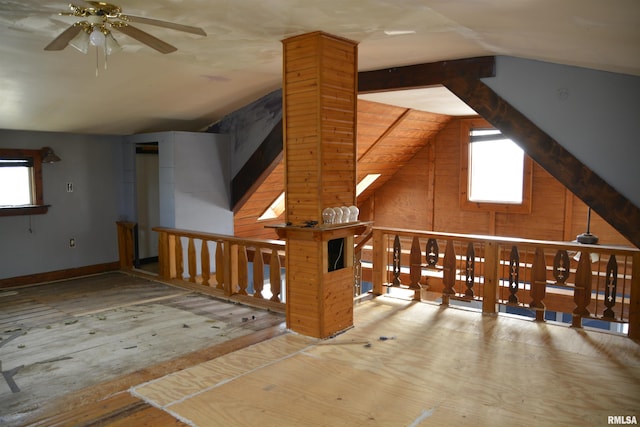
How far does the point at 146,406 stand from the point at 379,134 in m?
5.80

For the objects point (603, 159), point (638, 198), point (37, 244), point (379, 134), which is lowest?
point (37, 244)

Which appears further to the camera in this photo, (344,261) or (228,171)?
(228,171)

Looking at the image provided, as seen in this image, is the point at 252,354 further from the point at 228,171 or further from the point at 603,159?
the point at 228,171

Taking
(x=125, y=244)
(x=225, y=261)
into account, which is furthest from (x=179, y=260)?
(x=125, y=244)

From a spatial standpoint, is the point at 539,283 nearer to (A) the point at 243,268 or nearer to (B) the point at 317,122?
(B) the point at 317,122

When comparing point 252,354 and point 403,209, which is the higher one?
point 403,209

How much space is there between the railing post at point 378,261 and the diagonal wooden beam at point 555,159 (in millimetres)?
1885

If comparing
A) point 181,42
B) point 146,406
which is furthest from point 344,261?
point 181,42

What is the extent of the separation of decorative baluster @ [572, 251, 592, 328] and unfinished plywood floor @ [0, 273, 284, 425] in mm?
2938

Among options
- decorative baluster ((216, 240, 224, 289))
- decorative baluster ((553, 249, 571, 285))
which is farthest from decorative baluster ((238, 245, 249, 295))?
decorative baluster ((553, 249, 571, 285))

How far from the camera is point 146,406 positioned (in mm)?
3176

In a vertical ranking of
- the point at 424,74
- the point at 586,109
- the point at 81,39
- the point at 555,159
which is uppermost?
the point at 424,74

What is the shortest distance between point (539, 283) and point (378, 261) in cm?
184

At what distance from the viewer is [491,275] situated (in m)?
5.11
